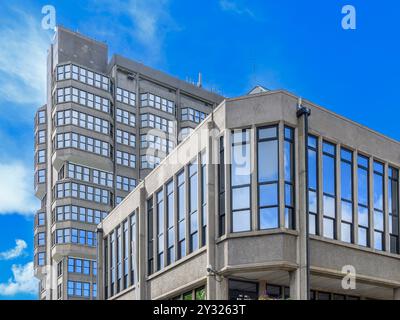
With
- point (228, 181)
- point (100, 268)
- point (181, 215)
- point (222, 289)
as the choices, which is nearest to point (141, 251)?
point (181, 215)

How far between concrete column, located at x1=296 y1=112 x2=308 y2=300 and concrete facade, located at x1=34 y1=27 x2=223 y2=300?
187 ft

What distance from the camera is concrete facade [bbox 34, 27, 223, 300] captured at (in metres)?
81.7

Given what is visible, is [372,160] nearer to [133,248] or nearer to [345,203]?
[345,203]

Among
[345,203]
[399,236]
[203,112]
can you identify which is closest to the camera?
[345,203]

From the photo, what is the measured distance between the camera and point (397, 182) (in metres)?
32.2

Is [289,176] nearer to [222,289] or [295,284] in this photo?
[295,284]

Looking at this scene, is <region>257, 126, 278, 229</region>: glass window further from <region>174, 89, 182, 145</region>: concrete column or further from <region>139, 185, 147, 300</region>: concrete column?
<region>174, 89, 182, 145</region>: concrete column

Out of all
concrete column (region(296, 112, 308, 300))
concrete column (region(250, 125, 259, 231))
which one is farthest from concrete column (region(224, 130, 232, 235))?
concrete column (region(296, 112, 308, 300))

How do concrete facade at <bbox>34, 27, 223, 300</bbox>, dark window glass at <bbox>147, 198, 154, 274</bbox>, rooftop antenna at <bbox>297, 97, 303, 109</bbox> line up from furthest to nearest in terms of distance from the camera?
concrete facade at <bbox>34, 27, 223, 300</bbox> → dark window glass at <bbox>147, 198, 154, 274</bbox> → rooftop antenna at <bbox>297, 97, 303, 109</bbox>

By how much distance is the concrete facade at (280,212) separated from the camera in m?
26.7

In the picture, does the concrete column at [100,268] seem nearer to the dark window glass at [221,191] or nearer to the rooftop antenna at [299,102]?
the dark window glass at [221,191]

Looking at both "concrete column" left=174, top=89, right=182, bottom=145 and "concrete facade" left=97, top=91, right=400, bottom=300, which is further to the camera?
"concrete column" left=174, top=89, right=182, bottom=145

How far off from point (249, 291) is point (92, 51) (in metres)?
67.7
